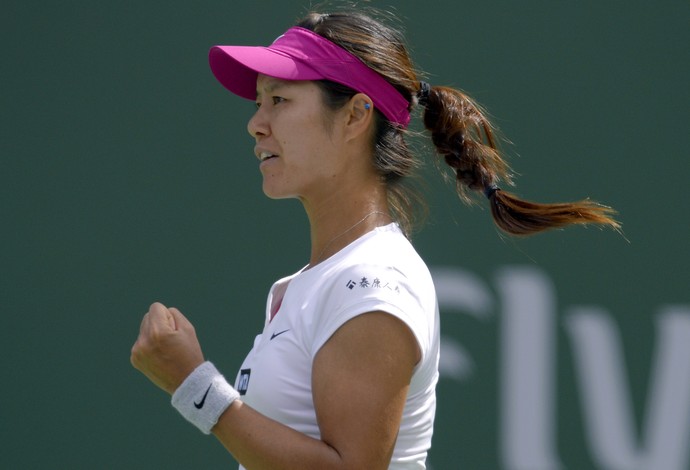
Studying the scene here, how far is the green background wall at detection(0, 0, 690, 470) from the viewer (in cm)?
320

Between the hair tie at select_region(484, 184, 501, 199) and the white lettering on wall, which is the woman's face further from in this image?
the white lettering on wall

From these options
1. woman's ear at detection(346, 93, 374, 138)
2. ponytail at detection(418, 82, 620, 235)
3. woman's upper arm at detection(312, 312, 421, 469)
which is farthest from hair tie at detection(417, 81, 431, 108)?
woman's upper arm at detection(312, 312, 421, 469)

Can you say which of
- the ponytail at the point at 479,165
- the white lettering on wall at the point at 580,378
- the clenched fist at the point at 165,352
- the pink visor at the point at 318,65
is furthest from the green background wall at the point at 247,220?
the clenched fist at the point at 165,352

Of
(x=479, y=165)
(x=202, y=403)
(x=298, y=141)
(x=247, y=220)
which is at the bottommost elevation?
(x=247, y=220)

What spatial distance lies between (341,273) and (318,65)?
0.39 metres

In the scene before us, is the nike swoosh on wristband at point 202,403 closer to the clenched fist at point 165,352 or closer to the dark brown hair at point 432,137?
the clenched fist at point 165,352

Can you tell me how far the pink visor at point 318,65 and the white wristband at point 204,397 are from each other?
514 mm

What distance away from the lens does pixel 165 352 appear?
1.49m

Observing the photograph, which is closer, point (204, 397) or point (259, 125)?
point (204, 397)

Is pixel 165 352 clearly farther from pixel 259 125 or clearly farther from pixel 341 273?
pixel 259 125

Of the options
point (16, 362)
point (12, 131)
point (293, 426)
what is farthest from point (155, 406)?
point (293, 426)

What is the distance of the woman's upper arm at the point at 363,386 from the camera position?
1.40 metres

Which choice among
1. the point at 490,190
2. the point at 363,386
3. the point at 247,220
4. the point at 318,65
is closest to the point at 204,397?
the point at 363,386

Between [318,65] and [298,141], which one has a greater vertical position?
[318,65]
